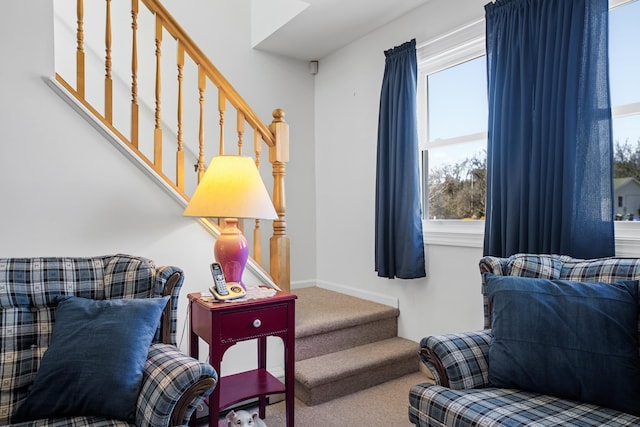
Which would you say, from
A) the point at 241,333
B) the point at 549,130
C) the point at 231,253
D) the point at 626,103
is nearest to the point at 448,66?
the point at 549,130

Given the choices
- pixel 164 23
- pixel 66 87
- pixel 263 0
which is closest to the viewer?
pixel 66 87

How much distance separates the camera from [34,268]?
1.65 metres

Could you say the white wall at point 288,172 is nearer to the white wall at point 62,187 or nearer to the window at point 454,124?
the white wall at point 62,187

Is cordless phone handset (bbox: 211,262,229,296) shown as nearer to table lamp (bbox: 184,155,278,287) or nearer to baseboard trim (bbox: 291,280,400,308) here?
table lamp (bbox: 184,155,278,287)

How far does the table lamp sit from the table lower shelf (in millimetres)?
544

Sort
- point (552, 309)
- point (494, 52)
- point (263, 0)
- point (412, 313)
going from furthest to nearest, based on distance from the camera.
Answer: point (263, 0) → point (412, 313) → point (494, 52) → point (552, 309)

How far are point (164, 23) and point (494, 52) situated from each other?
1.88m

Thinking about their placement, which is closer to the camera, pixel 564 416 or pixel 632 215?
pixel 564 416

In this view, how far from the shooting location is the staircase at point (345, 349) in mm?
2502

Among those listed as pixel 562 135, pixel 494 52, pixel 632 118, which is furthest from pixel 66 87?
pixel 632 118

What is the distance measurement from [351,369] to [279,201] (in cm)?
112

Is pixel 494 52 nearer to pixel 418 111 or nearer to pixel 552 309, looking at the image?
pixel 418 111

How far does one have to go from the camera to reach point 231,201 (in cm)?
193

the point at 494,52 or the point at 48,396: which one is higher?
the point at 494,52
